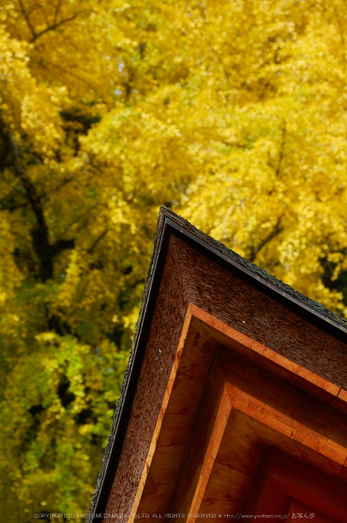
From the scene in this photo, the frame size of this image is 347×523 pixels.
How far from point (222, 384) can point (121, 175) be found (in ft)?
29.1

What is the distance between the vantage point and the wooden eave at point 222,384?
194 cm

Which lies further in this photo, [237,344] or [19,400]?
[19,400]

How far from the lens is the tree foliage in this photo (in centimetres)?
764

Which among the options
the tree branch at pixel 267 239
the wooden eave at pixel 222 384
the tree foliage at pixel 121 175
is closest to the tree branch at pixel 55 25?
the tree foliage at pixel 121 175

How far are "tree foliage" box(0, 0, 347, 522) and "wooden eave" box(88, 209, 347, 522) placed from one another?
494 cm

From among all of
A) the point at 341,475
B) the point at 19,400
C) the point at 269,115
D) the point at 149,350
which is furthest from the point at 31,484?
the point at 269,115

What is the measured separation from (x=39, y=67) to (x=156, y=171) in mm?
5437

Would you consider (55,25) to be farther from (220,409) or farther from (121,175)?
(220,409)

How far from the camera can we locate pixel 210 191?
7402 millimetres

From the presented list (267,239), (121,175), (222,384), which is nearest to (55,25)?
(121,175)

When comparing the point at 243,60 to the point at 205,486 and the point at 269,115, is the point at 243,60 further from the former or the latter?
the point at 205,486

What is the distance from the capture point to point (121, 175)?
10320 millimetres

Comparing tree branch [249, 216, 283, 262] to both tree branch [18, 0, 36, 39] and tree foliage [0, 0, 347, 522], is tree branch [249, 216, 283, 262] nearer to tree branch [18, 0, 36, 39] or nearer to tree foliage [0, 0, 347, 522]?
tree foliage [0, 0, 347, 522]

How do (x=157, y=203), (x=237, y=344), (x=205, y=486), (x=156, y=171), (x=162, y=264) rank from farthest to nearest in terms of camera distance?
(x=157, y=203) < (x=156, y=171) < (x=162, y=264) < (x=205, y=486) < (x=237, y=344)
